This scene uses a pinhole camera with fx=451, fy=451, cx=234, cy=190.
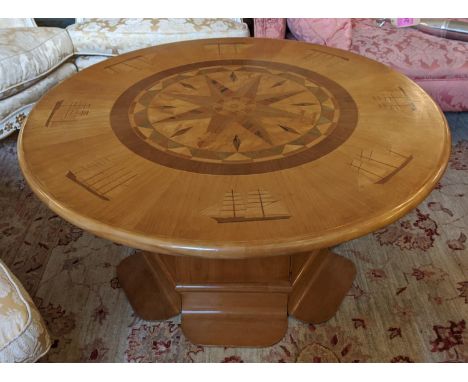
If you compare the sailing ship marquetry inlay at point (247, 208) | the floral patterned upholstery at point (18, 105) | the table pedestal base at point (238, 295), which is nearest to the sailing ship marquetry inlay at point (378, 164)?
the sailing ship marquetry inlay at point (247, 208)

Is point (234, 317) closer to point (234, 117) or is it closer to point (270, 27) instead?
point (234, 117)

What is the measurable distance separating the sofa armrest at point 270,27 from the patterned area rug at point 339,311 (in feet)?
Answer: 3.07

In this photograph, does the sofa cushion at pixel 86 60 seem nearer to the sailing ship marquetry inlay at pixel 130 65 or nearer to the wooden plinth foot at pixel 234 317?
the sailing ship marquetry inlay at pixel 130 65

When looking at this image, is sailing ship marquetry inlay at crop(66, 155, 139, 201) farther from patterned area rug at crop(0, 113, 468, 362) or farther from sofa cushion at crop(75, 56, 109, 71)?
sofa cushion at crop(75, 56, 109, 71)

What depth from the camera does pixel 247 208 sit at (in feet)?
2.71

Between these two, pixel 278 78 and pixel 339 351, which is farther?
pixel 278 78

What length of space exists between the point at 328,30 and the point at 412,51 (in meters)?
0.36

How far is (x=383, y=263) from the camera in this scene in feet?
4.83

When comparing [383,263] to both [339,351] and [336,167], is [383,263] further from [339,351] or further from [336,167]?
[336,167]

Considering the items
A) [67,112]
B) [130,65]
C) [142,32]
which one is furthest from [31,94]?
[67,112]

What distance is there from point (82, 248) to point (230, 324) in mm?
628

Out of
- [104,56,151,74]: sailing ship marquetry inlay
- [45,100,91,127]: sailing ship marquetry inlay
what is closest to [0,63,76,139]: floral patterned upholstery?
[104,56,151,74]: sailing ship marquetry inlay

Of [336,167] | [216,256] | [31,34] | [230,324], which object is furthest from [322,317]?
[31,34]

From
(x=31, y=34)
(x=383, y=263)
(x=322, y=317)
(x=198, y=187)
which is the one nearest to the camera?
(x=198, y=187)
